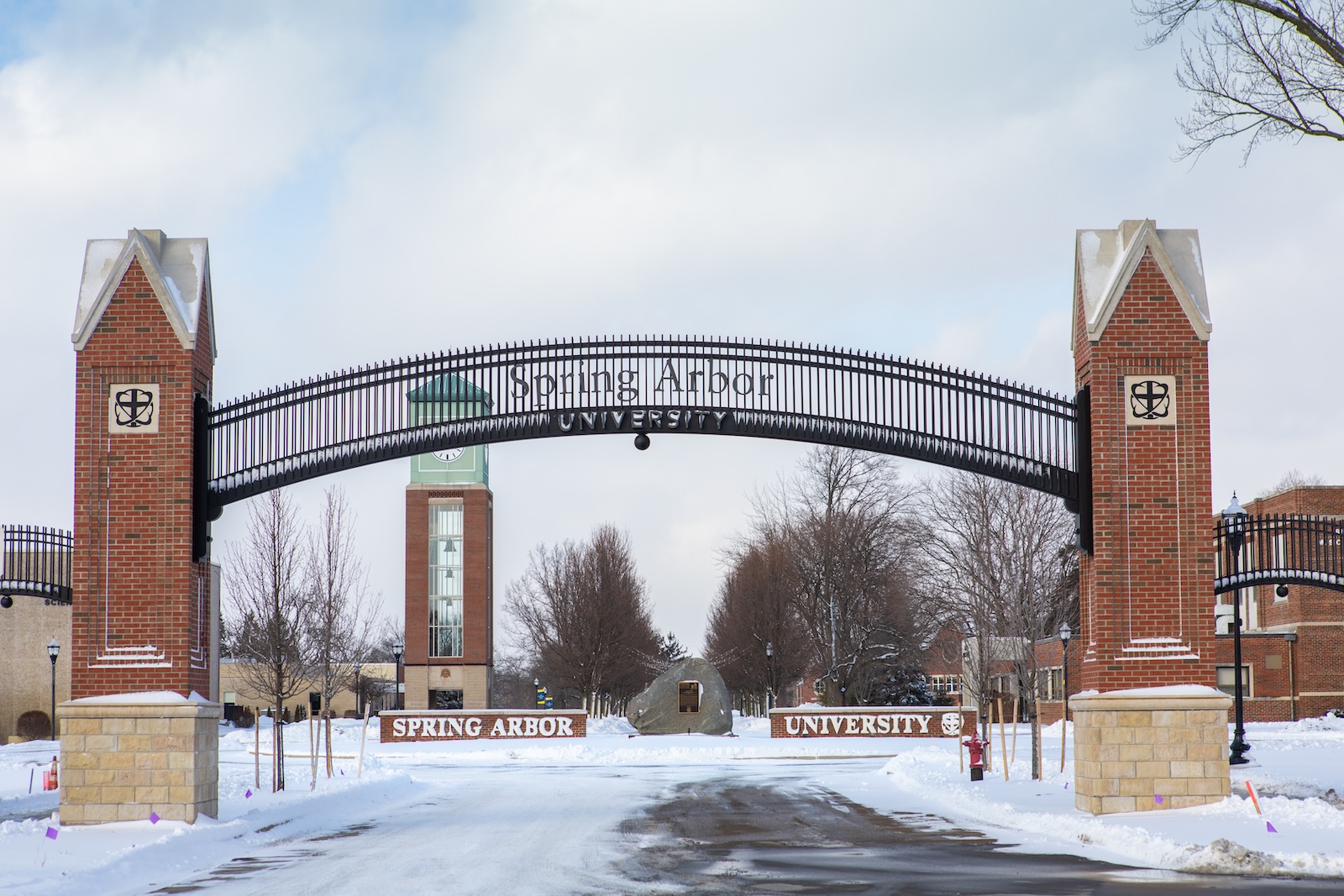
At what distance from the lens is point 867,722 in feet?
136

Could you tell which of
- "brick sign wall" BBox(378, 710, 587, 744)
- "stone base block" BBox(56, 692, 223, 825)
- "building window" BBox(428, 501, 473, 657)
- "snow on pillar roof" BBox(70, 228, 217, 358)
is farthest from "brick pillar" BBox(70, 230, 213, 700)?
"building window" BBox(428, 501, 473, 657)

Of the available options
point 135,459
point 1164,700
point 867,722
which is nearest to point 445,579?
point 867,722

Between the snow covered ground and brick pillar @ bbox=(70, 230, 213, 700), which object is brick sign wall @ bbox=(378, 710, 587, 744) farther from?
brick pillar @ bbox=(70, 230, 213, 700)

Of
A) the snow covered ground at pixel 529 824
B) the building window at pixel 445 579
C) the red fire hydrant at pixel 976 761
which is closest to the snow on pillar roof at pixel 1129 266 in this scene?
the snow covered ground at pixel 529 824

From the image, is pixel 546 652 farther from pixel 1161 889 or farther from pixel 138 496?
pixel 1161 889

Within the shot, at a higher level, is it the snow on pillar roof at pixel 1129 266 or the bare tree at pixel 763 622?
the snow on pillar roof at pixel 1129 266

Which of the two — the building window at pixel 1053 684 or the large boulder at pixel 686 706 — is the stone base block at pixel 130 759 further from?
the building window at pixel 1053 684

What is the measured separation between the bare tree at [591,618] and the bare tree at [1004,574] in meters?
20.7

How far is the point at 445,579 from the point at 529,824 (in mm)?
65251

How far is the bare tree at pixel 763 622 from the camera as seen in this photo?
193 ft

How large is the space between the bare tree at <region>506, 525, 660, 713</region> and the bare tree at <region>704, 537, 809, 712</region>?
560 centimetres

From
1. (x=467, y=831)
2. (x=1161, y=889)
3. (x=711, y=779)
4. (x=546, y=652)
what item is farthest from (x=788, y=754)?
(x=546, y=652)

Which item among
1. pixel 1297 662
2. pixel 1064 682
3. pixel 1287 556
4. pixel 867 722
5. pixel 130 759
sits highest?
pixel 1287 556

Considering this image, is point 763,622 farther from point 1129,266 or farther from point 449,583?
point 1129,266
